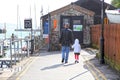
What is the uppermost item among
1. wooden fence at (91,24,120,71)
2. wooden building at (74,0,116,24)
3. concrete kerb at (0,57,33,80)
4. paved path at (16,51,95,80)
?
wooden building at (74,0,116,24)

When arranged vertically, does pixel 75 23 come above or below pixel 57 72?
above

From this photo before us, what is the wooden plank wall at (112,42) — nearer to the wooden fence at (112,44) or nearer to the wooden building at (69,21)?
the wooden fence at (112,44)

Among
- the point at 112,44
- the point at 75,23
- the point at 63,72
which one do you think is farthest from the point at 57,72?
the point at 75,23

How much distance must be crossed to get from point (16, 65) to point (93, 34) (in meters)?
12.6

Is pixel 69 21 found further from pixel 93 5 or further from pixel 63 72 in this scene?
pixel 63 72

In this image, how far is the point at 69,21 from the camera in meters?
29.1

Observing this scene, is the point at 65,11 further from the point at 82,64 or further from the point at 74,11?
the point at 82,64

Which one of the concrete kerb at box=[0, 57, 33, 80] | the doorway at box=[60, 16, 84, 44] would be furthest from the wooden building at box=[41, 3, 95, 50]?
the concrete kerb at box=[0, 57, 33, 80]

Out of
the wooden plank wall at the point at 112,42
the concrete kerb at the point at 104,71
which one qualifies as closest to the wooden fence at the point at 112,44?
the wooden plank wall at the point at 112,42

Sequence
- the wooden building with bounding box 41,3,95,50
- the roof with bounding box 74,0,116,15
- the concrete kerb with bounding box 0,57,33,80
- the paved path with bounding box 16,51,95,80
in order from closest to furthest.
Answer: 1. the concrete kerb with bounding box 0,57,33,80
2. the paved path with bounding box 16,51,95,80
3. the wooden building with bounding box 41,3,95,50
4. the roof with bounding box 74,0,116,15

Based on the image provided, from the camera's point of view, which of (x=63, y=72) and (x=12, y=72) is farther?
(x=63, y=72)

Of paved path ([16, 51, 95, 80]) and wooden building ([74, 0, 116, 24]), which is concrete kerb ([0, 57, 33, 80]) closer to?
paved path ([16, 51, 95, 80])

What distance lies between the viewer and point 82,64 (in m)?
18.4

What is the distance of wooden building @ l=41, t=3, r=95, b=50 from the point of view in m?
28.7
